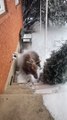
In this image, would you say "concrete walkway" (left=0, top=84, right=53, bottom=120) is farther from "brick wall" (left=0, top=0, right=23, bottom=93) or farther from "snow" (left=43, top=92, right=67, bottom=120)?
"brick wall" (left=0, top=0, right=23, bottom=93)

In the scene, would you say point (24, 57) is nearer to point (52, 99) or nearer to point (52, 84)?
point (52, 84)

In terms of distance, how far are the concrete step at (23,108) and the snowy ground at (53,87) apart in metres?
0.11

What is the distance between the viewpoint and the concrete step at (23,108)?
2.20m

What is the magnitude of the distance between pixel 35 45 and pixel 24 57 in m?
1.68

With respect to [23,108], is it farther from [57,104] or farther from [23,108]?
[57,104]

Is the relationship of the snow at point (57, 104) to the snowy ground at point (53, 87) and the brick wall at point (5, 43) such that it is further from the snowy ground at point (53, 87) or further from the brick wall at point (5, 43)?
the brick wall at point (5, 43)

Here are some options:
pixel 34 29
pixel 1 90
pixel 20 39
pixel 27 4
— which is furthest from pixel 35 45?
pixel 1 90

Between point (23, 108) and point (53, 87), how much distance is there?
162cm

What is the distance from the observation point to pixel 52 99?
8.59 ft

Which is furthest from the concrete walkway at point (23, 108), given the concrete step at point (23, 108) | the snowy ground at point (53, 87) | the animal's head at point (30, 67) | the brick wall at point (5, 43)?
the animal's head at point (30, 67)

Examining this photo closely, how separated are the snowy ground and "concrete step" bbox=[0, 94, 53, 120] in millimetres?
106

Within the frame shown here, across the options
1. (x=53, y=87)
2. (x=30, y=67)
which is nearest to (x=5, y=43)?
(x=53, y=87)

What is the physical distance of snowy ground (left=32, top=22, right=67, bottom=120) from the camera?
7.85 feet

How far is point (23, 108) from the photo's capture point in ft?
7.73
